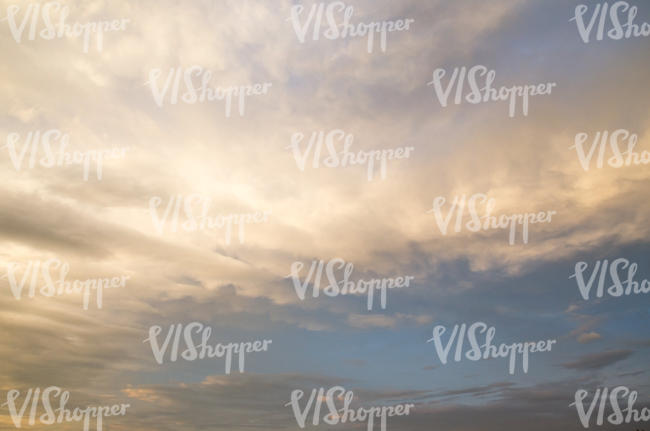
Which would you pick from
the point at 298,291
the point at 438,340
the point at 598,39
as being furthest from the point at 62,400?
the point at 598,39

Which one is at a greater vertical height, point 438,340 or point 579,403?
point 438,340

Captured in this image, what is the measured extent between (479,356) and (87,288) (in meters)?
40.1

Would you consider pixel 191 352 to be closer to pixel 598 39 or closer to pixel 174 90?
pixel 174 90

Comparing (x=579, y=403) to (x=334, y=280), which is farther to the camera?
(x=334, y=280)

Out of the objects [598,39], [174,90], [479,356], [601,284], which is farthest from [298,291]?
[598,39]

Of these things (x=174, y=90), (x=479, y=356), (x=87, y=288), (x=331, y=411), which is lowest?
(x=331, y=411)

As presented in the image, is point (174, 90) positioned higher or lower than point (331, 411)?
higher

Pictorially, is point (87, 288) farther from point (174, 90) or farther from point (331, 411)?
point (331, 411)

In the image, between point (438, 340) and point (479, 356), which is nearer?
point (479, 356)

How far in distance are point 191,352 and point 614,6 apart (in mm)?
54520

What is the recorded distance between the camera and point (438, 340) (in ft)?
187

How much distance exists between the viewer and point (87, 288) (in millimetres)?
52750

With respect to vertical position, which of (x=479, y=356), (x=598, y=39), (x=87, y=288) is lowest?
(x=479, y=356)

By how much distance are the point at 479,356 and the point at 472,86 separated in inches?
1082
